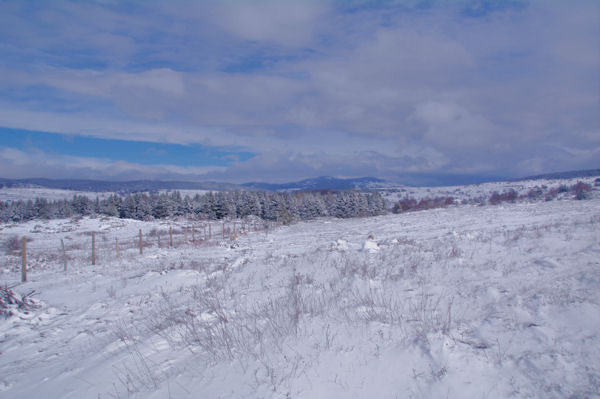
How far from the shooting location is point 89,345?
19.8 feet

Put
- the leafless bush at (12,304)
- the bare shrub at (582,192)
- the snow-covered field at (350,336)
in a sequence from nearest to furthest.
Answer: the snow-covered field at (350,336)
the leafless bush at (12,304)
the bare shrub at (582,192)

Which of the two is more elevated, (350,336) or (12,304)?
(350,336)

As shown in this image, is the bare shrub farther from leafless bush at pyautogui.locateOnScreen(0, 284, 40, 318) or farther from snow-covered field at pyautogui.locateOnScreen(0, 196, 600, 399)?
leafless bush at pyautogui.locateOnScreen(0, 284, 40, 318)

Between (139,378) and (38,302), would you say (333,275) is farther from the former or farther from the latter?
(38,302)

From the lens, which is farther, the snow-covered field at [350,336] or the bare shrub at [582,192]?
the bare shrub at [582,192]

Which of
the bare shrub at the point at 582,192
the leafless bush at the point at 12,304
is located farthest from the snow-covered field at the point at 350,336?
the bare shrub at the point at 582,192

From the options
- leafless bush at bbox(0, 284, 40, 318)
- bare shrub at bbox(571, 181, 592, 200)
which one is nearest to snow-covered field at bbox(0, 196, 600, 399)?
leafless bush at bbox(0, 284, 40, 318)

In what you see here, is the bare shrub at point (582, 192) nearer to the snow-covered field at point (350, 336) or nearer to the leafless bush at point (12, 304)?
the snow-covered field at point (350, 336)

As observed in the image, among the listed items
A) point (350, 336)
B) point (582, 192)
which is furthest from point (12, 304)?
point (582, 192)

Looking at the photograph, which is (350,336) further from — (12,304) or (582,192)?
(582,192)

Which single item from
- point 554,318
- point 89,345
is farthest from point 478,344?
point 89,345

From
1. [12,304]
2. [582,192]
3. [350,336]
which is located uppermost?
[582,192]

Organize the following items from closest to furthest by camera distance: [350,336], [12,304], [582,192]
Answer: [350,336] → [12,304] → [582,192]

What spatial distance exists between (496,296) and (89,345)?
7.65 meters
